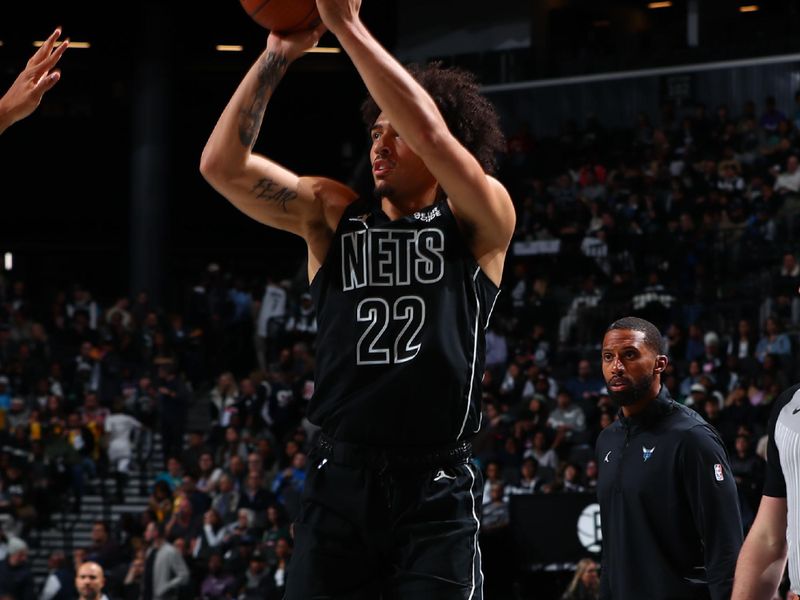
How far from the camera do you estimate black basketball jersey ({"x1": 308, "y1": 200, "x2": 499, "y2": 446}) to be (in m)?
3.54

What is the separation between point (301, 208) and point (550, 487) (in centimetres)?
950

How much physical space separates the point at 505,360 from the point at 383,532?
1418 cm

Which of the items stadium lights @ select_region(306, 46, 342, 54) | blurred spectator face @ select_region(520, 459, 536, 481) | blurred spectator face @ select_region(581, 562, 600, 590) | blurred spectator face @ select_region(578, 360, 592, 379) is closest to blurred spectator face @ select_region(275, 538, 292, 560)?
blurred spectator face @ select_region(520, 459, 536, 481)

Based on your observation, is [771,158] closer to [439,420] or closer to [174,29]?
[174,29]

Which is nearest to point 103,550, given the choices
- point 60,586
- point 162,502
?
point 60,586

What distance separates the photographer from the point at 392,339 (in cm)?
355

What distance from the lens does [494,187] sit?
3.63m

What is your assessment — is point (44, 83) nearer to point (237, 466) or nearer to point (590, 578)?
point (590, 578)

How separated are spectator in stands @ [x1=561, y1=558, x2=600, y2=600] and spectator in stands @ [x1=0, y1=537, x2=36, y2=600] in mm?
6397

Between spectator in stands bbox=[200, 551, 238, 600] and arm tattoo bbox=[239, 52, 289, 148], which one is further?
spectator in stands bbox=[200, 551, 238, 600]

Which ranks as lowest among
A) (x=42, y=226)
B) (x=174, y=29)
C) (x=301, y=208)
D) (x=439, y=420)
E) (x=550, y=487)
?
(x=550, y=487)

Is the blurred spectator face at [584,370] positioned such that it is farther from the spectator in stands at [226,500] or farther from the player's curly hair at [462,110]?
the player's curly hair at [462,110]

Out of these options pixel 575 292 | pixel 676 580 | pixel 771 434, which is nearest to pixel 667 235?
pixel 575 292

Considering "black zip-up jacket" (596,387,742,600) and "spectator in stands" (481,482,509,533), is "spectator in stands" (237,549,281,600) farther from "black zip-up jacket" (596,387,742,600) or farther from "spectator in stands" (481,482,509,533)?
"black zip-up jacket" (596,387,742,600)
